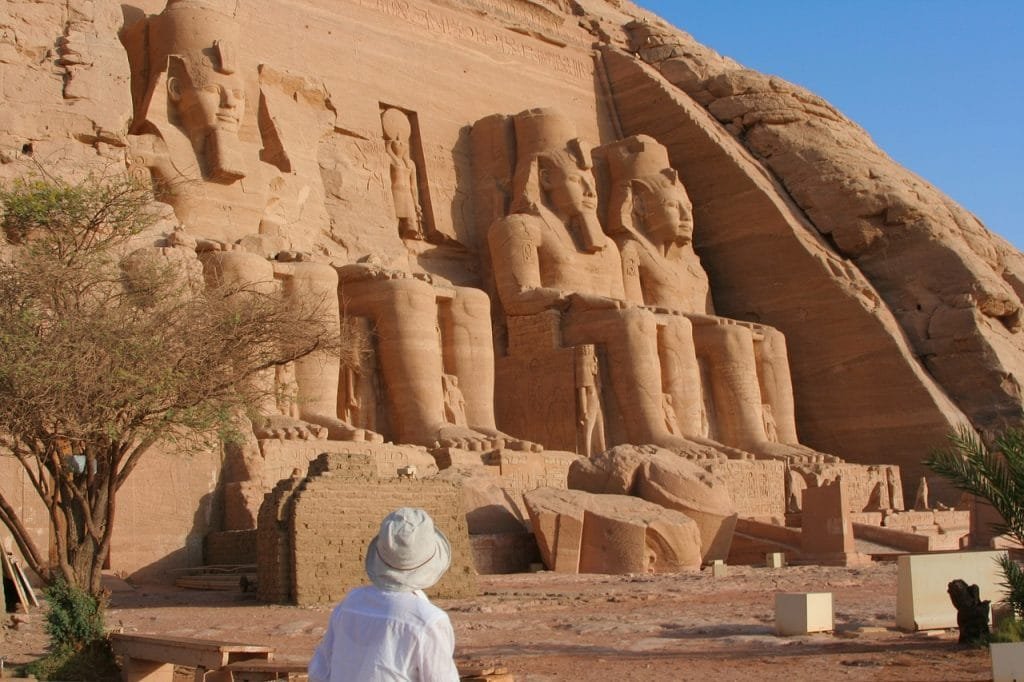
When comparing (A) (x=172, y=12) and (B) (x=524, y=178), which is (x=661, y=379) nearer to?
(B) (x=524, y=178)

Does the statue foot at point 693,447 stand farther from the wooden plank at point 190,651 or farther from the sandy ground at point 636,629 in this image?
the wooden plank at point 190,651

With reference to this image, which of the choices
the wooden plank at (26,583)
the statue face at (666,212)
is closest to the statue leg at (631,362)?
the statue face at (666,212)

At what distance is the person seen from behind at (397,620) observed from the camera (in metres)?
2.33

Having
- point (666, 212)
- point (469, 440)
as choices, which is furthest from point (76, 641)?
point (666, 212)

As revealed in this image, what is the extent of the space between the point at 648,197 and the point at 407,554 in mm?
15916

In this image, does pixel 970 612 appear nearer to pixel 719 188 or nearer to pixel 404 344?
pixel 404 344

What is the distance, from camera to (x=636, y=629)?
666 centimetres

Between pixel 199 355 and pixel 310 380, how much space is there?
5.72 metres

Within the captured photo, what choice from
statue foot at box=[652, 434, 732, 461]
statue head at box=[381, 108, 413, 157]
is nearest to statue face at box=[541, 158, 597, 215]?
statue head at box=[381, 108, 413, 157]

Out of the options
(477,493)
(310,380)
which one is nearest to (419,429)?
(310,380)

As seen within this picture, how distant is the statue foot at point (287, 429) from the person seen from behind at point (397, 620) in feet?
27.4

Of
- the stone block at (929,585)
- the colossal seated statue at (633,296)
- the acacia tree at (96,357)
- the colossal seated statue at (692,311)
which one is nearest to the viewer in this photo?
the acacia tree at (96,357)

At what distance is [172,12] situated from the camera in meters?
14.0

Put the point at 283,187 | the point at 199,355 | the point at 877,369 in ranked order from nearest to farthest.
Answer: the point at 199,355 → the point at 283,187 → the point at 877,369
